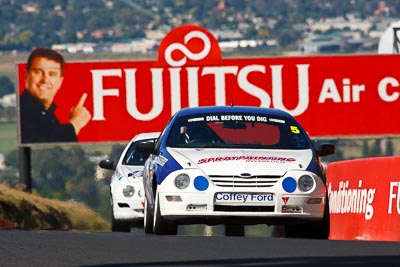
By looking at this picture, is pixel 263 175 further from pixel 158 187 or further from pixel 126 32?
pixel 126 32

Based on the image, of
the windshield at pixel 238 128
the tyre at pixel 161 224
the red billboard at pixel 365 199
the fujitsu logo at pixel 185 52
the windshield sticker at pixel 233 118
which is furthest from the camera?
the fujitsu logo at pixel 185 52

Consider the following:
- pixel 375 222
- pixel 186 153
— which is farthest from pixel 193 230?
pixel 186 153

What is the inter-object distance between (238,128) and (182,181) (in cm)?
124

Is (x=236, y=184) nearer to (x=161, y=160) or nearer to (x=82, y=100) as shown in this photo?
(x=161, y=160)

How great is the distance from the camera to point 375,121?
40344mm

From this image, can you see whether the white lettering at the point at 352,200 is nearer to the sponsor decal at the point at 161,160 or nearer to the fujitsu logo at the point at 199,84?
the sponsor decal at the point at 161,160

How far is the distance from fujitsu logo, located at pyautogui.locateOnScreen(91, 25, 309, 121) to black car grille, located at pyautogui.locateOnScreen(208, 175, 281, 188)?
75.8 feet

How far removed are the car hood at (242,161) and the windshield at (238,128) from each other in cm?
35

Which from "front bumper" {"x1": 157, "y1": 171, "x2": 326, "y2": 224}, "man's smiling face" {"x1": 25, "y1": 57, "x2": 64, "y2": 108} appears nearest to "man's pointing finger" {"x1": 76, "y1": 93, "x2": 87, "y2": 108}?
"man's smiling face" {"x1": 25, "y1": 57, "x2": 64, "y2": 108}

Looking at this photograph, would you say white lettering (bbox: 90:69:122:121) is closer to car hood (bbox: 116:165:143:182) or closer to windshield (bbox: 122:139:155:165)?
windshield (bbox: 122:139:155:165)

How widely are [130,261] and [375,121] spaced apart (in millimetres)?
27198

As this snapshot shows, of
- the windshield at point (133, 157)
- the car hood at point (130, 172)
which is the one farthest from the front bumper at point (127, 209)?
the windshield at point (133, 157)

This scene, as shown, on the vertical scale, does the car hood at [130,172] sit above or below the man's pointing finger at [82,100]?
below

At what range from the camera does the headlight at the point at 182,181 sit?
55.9 ft
